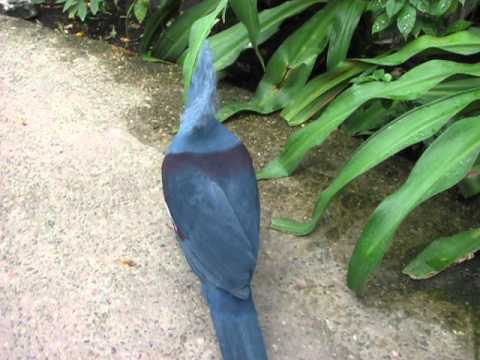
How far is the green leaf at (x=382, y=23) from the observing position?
2.35 meters

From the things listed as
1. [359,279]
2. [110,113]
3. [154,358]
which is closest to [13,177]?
[110,113]

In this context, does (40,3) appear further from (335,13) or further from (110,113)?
(335,13)

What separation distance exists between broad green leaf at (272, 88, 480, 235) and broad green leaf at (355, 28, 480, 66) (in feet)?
0.68

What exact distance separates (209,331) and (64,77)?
1725 mm

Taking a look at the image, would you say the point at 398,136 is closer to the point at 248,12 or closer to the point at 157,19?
the point at 248,12

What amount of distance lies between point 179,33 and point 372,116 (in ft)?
3.51

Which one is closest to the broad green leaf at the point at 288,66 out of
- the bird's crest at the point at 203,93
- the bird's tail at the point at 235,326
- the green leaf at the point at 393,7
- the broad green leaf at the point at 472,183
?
the green leaf at the point at 393,7

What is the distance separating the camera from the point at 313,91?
2588 millimetres

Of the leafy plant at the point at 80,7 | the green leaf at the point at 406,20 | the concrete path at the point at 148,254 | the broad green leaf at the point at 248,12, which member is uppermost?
the green leaf at the point at 406,20

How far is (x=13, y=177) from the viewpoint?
238 cm

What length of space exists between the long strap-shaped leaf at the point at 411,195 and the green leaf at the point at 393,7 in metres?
0.65

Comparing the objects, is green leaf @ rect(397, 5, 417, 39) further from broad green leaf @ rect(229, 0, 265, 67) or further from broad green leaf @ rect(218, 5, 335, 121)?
broad green leaf @ rect(229, 0, 265, 67)

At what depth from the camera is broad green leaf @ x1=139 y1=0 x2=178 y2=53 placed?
307 cm

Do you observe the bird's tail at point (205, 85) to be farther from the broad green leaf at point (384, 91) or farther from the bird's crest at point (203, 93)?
the broad green leaf at point (384, 91)
